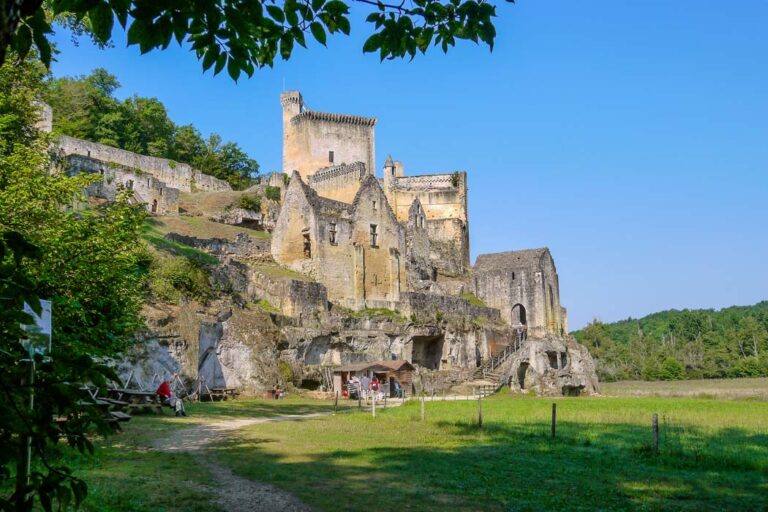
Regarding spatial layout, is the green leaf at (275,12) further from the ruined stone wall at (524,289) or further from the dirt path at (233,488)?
the ruined stone wall at (524,289)

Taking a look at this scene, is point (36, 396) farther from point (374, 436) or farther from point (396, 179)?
point (396, 179)

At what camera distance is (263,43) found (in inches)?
251

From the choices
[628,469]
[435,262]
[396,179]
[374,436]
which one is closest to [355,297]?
[435,262]

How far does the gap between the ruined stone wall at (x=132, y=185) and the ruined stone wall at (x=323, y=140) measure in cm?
1857

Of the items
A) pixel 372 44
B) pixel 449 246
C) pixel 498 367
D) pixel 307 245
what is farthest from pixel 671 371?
pixel 372 44

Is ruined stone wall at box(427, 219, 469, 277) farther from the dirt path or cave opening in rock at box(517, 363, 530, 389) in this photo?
the dirt path

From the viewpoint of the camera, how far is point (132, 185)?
54.4 m

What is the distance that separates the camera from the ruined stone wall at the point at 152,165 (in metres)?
55.9

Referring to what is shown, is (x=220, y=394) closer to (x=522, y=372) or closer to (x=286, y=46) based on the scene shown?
(x=522, y=372)

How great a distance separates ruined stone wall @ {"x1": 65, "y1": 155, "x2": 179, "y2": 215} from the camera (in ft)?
166

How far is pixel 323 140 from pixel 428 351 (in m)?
31.1

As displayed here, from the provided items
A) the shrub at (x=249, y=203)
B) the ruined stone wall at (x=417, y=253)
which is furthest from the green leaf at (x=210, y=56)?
the shrub at (x=249, y=203)

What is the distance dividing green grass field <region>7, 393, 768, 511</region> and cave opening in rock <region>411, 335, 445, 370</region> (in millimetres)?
28841

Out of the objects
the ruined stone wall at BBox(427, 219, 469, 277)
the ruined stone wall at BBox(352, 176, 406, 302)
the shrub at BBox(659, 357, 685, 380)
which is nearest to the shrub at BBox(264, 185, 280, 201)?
the ruined stone wall at BBox(352, 176, 406, 302)
